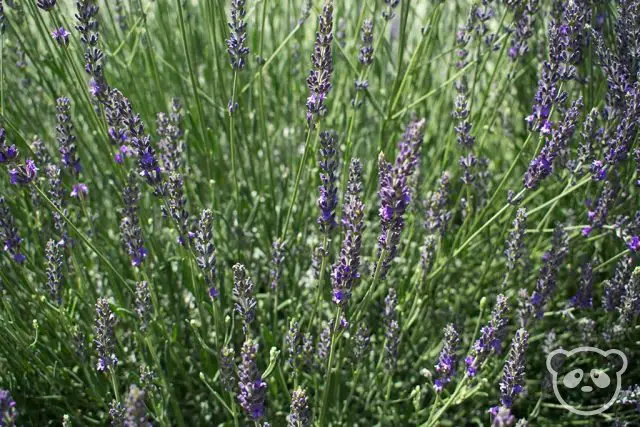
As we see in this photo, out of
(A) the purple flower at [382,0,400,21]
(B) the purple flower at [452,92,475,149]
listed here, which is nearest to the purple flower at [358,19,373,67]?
(A) the purple flower at [382,0,400,21]

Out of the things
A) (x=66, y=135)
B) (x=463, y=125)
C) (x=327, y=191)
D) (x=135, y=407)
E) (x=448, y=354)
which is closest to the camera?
(x=135, y=407)

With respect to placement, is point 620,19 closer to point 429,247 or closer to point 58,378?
point 429,247

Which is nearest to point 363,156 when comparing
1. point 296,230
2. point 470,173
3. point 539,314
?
point 296,230

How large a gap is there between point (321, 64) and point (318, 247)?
0.54 metres

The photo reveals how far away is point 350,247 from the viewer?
1.75 meters

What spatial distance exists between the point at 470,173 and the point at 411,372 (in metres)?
0.84

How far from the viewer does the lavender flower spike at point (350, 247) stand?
170 centimetres

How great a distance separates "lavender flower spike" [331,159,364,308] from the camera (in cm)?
170

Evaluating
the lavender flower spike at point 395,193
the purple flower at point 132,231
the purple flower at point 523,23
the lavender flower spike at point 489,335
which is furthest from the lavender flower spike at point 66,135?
the purple flower at point 523,23

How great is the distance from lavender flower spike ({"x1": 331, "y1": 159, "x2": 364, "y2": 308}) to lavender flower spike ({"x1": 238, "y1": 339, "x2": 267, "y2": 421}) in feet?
0.86

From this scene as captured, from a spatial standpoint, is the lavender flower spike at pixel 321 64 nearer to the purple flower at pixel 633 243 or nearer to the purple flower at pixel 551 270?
the purple flower at pixel 551 270

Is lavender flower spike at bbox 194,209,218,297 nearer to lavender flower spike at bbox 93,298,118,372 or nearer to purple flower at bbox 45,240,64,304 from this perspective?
lavender flower spike at bbox 93,298,118,372

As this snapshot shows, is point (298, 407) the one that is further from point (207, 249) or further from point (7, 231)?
point (7, 231)

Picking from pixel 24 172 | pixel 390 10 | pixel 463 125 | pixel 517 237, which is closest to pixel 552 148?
pixel 517 237
